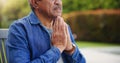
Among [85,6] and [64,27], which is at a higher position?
[64,27]

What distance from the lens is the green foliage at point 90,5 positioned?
11.5 metres

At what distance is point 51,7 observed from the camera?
1676 mm

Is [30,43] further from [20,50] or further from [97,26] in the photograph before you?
[97,26]

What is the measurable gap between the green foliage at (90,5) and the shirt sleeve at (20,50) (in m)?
9.73

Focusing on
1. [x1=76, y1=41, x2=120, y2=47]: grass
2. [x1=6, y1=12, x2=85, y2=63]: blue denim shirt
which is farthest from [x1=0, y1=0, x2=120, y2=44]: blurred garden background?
[x1=6, y1=12, x2=85, y2=63]: blue denim shirt

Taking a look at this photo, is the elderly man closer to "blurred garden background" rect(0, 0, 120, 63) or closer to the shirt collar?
the shirt collar

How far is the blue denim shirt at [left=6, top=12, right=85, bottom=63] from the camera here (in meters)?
1.65

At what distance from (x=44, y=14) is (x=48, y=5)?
0.16 ft

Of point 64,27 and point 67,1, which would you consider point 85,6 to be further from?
point 64,27

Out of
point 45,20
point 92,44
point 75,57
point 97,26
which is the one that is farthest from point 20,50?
point 97,26

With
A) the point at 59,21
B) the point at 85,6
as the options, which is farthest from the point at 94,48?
the point at 59,21

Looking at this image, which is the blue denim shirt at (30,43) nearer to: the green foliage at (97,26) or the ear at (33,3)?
the ear at (33,3)

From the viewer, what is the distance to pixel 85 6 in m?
11.8

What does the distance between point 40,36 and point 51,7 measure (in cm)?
14
